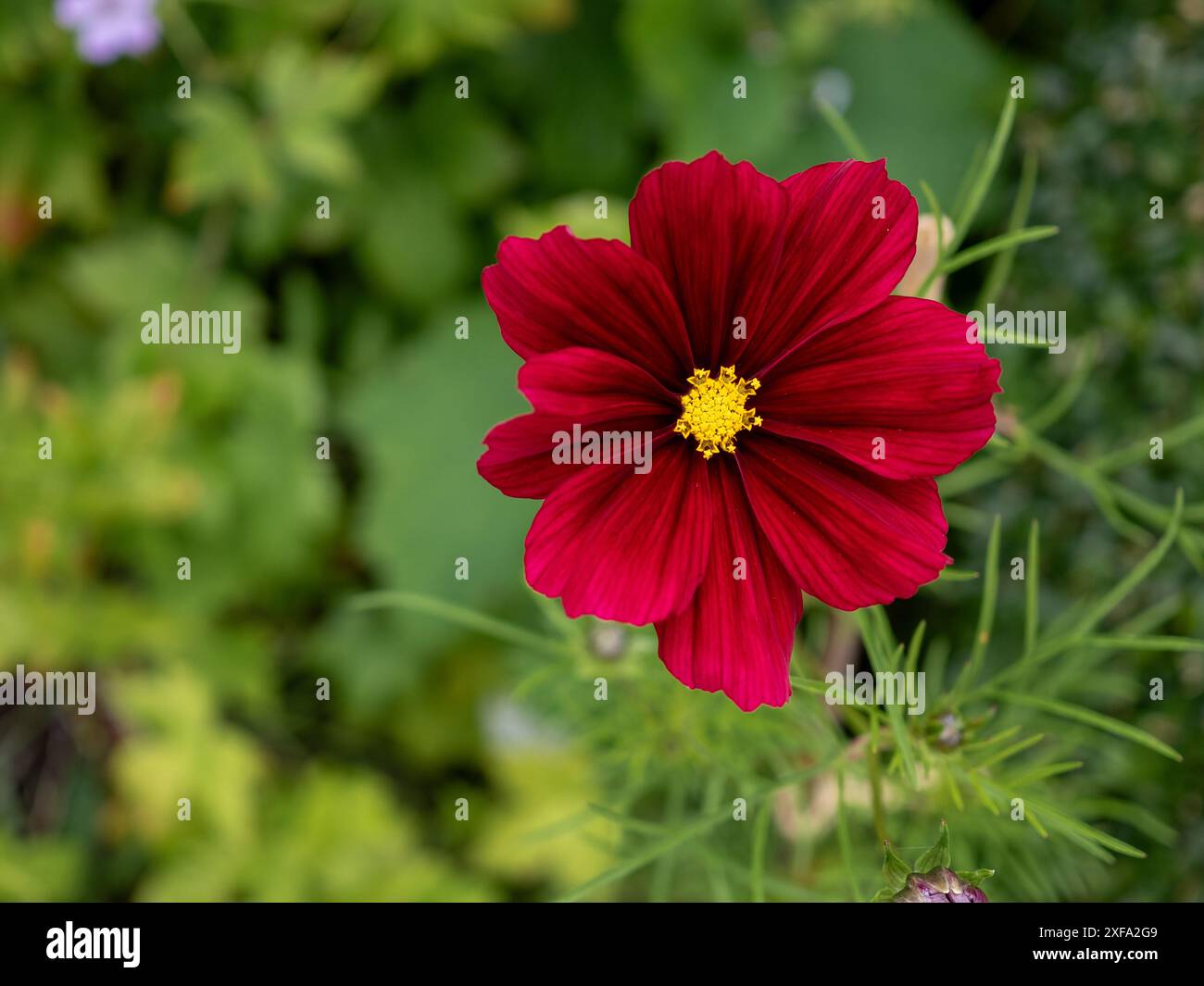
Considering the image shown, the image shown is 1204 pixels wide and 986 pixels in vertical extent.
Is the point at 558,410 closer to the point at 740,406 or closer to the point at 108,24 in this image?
the point at 740,406

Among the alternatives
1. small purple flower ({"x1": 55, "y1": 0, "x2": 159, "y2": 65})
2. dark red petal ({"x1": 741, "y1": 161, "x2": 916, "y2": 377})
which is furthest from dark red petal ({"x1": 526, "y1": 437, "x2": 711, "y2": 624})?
small purple flower ({"x1": 55, "y1": 0, "x2": 159, "y2": 65})

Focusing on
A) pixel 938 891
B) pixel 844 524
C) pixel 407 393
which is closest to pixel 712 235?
pixel 844 524

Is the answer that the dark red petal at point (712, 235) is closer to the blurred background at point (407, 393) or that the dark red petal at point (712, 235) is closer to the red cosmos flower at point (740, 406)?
the red cosmos flower at point (740, 406)

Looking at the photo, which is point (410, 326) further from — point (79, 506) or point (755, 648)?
point (755, 648)

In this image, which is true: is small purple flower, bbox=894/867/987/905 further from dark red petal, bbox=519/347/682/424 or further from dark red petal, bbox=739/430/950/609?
dark red petal, bbox=519/347/682/424

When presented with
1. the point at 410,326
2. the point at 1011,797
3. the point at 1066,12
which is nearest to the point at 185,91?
the point at 410,326

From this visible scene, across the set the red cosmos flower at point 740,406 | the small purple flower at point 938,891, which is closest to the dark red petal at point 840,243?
the red cosmos flower at point 740,406
